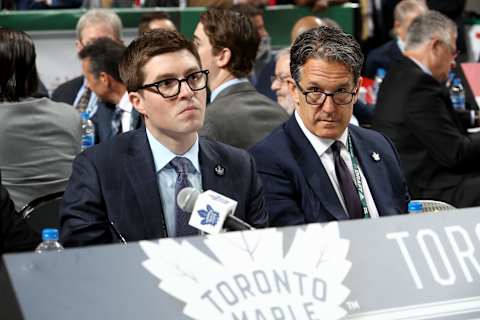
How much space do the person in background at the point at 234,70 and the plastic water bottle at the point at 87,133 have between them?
3.80 ft

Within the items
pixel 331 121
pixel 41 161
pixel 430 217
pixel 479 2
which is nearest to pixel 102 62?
pixel 41 161

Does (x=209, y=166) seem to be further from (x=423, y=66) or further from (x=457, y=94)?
(x=457, y=94)

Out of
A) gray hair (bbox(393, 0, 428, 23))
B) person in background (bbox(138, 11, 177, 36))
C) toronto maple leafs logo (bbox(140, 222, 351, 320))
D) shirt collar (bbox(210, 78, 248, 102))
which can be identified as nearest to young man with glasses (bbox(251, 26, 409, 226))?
shirt collar (bbox(210, 78, 248, 102))

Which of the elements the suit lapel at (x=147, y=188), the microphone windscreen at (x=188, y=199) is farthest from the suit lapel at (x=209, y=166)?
the microphone windscreen at (x=188, y=199)

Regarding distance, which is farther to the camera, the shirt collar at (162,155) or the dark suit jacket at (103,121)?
the dark suit jacket at (103,121)

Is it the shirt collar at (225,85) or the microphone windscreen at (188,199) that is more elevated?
the microphone windscreen at (188,199)

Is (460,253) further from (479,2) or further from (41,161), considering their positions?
(479,2)

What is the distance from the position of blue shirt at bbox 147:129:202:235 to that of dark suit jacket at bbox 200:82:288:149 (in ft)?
4.55

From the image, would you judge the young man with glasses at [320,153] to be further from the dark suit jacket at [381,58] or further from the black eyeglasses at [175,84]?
the dark suit jacket at [381,58]

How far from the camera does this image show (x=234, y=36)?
583 cm

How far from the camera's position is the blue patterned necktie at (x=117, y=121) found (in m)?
6.77

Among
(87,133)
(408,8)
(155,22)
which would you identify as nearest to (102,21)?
(155,22)

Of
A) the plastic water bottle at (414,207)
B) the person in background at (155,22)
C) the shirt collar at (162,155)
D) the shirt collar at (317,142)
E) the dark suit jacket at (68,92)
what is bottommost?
the dark suit jacket at (68,92)

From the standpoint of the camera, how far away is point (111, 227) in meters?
3.83
